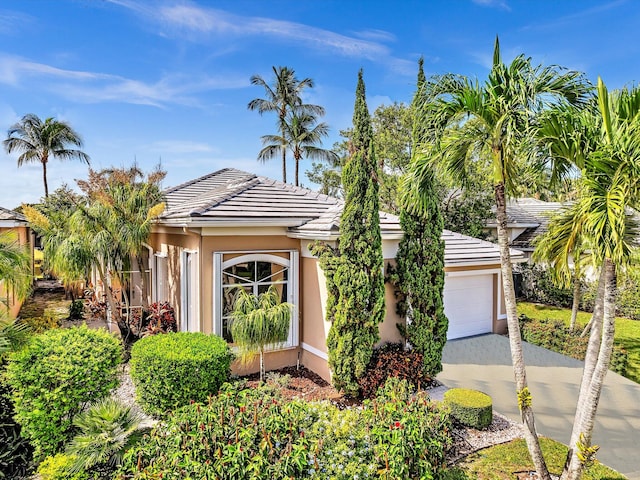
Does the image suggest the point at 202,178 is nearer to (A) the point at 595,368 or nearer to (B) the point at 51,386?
(B) the point at 51,386

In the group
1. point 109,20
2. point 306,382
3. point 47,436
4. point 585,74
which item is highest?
point 109,20

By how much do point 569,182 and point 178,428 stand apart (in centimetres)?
798

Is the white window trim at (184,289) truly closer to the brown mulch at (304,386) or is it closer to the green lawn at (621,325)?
the brown mulch at (304,386)

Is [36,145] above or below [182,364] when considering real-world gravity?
above

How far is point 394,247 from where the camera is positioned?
10570 mm

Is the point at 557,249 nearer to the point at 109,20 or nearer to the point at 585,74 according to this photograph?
the point at 585,74

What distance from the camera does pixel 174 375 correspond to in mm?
7629

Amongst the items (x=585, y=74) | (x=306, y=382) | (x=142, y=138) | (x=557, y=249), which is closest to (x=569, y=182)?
(x=557, y=249)

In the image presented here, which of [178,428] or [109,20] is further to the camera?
[109,20]

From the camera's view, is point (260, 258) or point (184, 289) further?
point (184, 289)

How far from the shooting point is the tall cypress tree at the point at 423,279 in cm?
1016

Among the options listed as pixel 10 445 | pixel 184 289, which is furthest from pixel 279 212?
pixel 10 445

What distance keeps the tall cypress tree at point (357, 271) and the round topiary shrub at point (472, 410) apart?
226 cm

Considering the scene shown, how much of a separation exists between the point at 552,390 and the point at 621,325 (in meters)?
12.2
